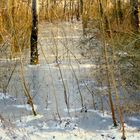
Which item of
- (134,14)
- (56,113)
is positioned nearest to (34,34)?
(134,14)

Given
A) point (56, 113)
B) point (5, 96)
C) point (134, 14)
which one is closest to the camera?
point (56, 113)

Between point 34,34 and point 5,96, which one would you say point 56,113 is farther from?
point 34,34

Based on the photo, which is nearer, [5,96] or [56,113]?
[56,113]

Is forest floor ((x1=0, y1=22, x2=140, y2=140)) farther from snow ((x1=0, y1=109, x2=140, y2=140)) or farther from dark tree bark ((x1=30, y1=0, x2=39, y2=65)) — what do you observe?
dark tree bark ((x1=30, y1=0, x2=39, y2=65))

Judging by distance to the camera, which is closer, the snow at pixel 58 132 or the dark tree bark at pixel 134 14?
the snow at pixel 58 132

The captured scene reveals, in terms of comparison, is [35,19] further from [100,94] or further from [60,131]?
[60,131]

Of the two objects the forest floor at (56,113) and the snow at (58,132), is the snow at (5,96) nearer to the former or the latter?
the forest floor at (56,113)

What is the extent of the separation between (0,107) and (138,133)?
3743mm

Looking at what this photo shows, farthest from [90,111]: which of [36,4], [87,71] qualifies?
[36,4]

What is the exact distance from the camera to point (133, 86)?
1036 cm

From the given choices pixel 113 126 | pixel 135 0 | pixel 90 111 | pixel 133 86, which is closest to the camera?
pixel 113 126

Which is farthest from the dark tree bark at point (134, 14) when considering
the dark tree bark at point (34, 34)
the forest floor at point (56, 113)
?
the dark tree bark at point (34, 34)

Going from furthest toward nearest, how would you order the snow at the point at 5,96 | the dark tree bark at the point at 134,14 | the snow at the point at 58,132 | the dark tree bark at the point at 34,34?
the dark tree bark at the point at 34,34, the dark tree bark at the point at 134,14, the snow at the point at 5,96, the snow at the point at 58,132

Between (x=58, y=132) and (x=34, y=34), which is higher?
(x=34, y=34)
